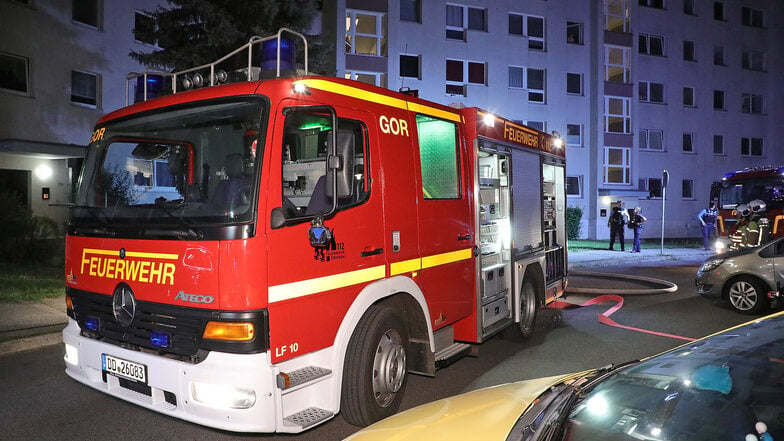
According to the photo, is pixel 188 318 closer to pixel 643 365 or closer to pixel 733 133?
pixel 643 365

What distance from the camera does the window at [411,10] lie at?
27.5 metres

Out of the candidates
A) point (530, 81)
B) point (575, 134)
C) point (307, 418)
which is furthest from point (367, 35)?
point (307, 418)

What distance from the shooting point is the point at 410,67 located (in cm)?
2731

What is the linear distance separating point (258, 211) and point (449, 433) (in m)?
1.75

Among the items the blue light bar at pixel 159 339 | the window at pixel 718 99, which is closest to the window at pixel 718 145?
the window at pixel 718 99

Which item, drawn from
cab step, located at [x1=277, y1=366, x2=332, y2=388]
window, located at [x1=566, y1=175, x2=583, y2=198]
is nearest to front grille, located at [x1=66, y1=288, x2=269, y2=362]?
cab step, located at [x1=277, y1=366, x2=332, y2=388]

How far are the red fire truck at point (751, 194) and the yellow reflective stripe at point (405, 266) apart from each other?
13481mm

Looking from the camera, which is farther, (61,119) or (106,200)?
(61,119)

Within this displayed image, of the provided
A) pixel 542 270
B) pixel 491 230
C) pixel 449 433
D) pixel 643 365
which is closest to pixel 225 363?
pixel 449 433

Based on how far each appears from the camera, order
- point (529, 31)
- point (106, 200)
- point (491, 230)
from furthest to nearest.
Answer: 1. point (529, 31)
2. point (491, 230)
3. point (106, 200)

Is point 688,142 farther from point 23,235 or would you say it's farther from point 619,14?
point 23,235

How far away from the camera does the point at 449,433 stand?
2301 mm

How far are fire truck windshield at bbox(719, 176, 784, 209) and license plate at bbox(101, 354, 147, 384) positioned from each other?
54.5 feet

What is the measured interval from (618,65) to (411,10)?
13340mm
